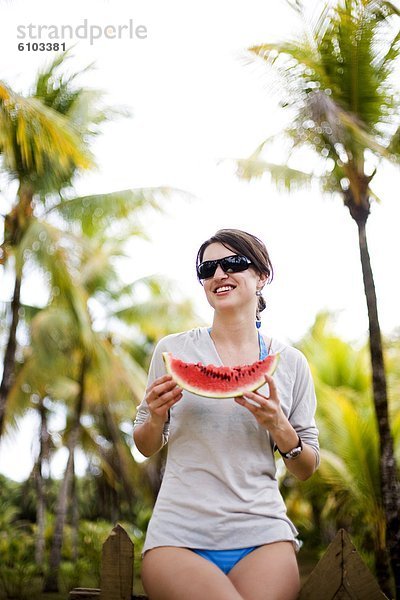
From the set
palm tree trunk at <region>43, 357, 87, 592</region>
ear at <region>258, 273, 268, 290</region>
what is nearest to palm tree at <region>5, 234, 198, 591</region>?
palm tree trunk at <region>43, 357, 87, 592</region>

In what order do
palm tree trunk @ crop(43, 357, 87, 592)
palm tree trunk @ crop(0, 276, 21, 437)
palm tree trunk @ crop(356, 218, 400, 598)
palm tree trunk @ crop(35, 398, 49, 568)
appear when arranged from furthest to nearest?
1. palm tree trunk @ crop(35, 398, 49, 568)
2. palm tree trunk @ crop(43, 357, 87, 592)
3. palm tree trunk @ crop(0, 276, 21, 437)
4. palm tree trunk @ crop(356, 218, 400, 598)

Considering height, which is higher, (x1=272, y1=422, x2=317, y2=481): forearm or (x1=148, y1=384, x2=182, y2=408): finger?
(x1=148, y1=384, x2=182, y2=408): finger

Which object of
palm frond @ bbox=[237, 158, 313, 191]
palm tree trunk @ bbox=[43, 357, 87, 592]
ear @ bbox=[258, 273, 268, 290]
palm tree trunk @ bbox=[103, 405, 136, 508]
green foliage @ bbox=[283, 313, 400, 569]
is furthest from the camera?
palm tree trunk @ bbox=[103, 405, 136, 508]

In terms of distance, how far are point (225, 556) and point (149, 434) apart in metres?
0.45

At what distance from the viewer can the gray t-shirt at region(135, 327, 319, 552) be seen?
2008 mm

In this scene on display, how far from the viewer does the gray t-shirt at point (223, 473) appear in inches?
79.0

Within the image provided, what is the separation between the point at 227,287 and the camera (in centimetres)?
235

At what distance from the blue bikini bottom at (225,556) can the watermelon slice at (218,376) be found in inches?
17.6

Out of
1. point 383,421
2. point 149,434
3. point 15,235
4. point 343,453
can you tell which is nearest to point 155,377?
point 149,434

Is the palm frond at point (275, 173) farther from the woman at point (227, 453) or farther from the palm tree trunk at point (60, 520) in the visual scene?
the woman at point (227, 453)

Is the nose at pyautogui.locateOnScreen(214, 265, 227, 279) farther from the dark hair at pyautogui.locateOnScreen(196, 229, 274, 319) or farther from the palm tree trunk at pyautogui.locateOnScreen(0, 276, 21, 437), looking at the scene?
the palm tree trunk at pyautogui.locateOnScreen(0, 276, 21, 437)

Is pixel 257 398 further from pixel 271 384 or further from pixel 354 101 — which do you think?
pixel 354 101

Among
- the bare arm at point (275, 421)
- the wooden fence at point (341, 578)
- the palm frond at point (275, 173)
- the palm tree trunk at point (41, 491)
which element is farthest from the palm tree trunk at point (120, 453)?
the wooden fence at point (341, 578)

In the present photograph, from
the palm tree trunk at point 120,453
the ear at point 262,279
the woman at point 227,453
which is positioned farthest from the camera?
the palm tree trunk at point 120,453
